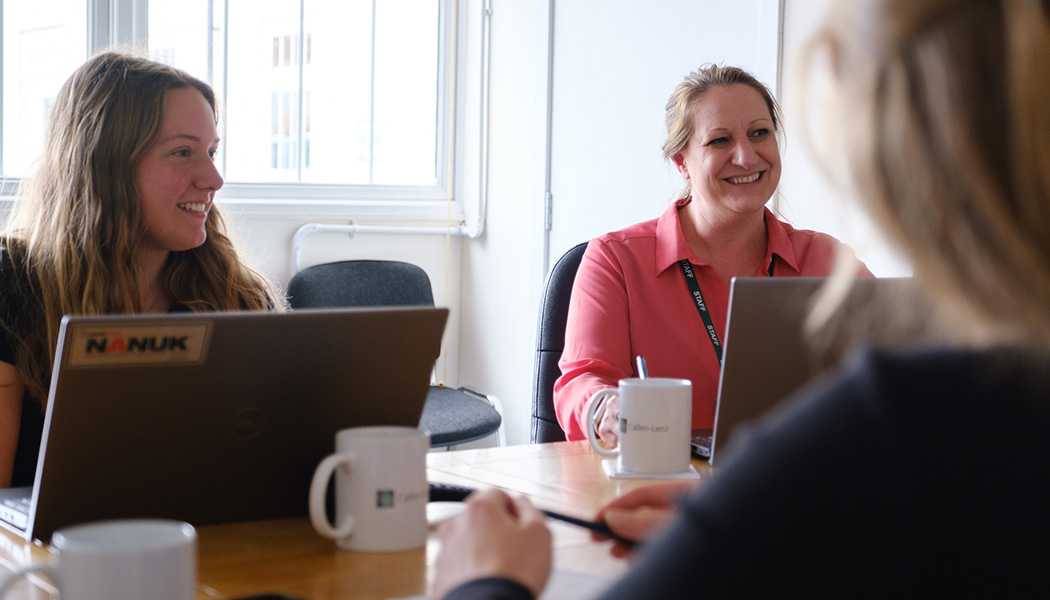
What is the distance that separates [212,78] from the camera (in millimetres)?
4027

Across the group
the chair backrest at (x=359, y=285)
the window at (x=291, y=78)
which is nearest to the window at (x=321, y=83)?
the window at (x=291, y=78)

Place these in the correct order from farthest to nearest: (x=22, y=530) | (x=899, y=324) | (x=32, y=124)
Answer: (x=32, y=124)
(x=22, y=530)
(x=899, y=324)

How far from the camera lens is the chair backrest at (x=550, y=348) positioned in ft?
7.62

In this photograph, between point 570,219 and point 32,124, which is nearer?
point 32,124

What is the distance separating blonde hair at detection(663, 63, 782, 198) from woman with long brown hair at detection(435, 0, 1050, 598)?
1.99 metres

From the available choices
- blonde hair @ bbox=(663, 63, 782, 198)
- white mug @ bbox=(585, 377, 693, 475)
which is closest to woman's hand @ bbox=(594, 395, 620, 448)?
white mug @ bbox=(585, 377, 693, 475)

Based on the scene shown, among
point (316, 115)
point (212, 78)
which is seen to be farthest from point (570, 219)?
point (212, 78)

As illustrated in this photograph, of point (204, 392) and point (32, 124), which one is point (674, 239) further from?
point (32, 124)

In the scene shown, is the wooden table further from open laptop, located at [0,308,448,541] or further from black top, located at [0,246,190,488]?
black top, located at [0,246,190,488]

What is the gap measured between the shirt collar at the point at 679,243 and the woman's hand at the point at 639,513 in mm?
1137

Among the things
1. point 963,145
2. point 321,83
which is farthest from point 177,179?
point 321,83

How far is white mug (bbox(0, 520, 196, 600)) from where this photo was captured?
2.87 ft

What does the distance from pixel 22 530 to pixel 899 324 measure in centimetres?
96

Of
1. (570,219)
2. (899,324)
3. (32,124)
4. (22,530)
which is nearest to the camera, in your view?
(899,324)
